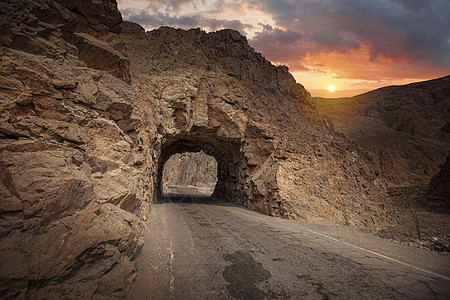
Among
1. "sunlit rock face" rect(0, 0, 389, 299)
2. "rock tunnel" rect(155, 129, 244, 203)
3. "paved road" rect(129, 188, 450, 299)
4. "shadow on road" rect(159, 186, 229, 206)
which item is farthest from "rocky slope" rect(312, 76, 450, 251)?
"shadow on road" rect(159, 186, 229, 206)

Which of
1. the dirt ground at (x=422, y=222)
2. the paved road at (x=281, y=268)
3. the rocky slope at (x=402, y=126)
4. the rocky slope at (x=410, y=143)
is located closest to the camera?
the paved road at (x=281, y=268)

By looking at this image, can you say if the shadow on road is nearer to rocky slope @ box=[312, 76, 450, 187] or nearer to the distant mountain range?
the distant mountain range

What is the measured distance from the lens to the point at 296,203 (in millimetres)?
12000

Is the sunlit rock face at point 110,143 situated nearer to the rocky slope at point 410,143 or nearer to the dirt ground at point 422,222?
the dirt ground at point 422,222

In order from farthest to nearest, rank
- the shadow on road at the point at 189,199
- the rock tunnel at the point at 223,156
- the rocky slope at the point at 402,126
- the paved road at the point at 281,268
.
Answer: the rocky slope at the point at 402,126 < the shadow on road at the point at 189,199 < the rock tunnel at the point at 223,156 < the paved road at the point at 281,268

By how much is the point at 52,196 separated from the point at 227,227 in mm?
6024

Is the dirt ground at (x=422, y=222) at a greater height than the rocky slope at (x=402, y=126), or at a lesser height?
lesser

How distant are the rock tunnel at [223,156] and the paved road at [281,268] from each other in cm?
1021

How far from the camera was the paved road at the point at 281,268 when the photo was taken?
3801 millimetres

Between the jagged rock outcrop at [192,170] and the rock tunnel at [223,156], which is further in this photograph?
the jagged rock outcrop at [192,170]

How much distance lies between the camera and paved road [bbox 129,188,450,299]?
12.5ft

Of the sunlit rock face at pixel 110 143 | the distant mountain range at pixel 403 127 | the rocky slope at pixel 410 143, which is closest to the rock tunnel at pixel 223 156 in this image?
the sunlit rock face at pixel 110 143

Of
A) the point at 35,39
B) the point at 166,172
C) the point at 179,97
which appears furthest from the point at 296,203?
the point at 166,172

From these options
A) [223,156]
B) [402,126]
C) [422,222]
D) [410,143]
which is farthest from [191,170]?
[402,126]
